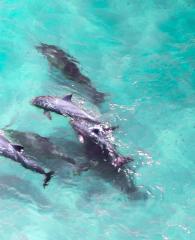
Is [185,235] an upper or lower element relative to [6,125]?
upper

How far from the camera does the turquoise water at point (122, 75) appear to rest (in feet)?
42.3

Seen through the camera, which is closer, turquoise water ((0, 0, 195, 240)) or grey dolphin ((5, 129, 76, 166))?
turquoise water ((0, 0, 195, 240))

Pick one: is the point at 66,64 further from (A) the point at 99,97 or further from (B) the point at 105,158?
(B) the point at 105,158

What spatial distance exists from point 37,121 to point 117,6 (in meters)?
4.99

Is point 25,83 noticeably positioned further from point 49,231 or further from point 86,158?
point 49,231

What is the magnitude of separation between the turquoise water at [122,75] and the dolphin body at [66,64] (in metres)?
0.24

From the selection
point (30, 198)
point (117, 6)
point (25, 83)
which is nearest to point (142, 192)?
point (30, 198)

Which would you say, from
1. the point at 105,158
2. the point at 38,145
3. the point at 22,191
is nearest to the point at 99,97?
the point at 105,158

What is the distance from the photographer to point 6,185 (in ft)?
52.4

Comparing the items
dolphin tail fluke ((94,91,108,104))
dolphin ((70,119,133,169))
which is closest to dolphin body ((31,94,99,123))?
dolphin ((70,119,133,169))

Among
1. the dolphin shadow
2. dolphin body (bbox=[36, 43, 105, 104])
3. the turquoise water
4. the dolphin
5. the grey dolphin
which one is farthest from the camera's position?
the dolphin shadow

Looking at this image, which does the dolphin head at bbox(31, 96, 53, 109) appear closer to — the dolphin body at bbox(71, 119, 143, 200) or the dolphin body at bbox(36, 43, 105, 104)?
the dolphin body at bbox(71, 119, 143, 200)

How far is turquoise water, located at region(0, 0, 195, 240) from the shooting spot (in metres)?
12.9

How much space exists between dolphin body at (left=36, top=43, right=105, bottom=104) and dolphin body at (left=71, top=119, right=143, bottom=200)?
1.73 meters
